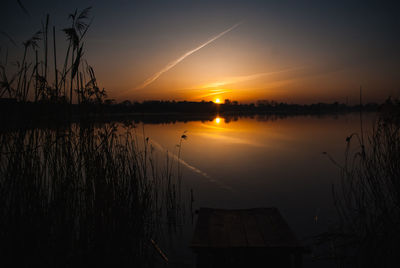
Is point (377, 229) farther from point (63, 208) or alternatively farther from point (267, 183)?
point (63, 208)

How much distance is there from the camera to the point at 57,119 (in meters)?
2.57

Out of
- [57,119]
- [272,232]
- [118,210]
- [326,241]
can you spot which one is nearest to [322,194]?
[326,241]

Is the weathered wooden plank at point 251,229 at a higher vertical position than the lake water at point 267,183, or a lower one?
higher

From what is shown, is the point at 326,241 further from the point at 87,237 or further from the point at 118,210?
the point at 87,237

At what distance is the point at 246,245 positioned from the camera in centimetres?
274

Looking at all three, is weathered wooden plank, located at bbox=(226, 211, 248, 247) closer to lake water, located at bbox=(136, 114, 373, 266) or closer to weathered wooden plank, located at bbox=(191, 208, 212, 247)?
weathered wooden plank, located at bbox=(191, 208, 212, 247)

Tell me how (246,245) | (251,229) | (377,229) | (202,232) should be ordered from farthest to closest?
(377,229) → (251,229) → (202,232) → (246,245)

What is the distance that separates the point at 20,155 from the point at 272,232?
2890 millimetres

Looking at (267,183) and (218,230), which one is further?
(267,183)

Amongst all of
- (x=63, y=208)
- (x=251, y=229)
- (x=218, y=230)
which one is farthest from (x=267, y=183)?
(x=63, y=208)

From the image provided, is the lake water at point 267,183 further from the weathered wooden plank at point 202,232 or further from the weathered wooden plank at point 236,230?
the weathered wooden plank at point 236,230

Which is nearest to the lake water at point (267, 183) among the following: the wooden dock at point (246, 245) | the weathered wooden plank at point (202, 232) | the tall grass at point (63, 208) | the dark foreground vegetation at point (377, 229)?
the dark foreground vegetation at point (377, 229)

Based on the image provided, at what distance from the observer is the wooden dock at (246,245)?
2722 mm

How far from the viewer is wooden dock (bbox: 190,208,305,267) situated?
2.72 meters
